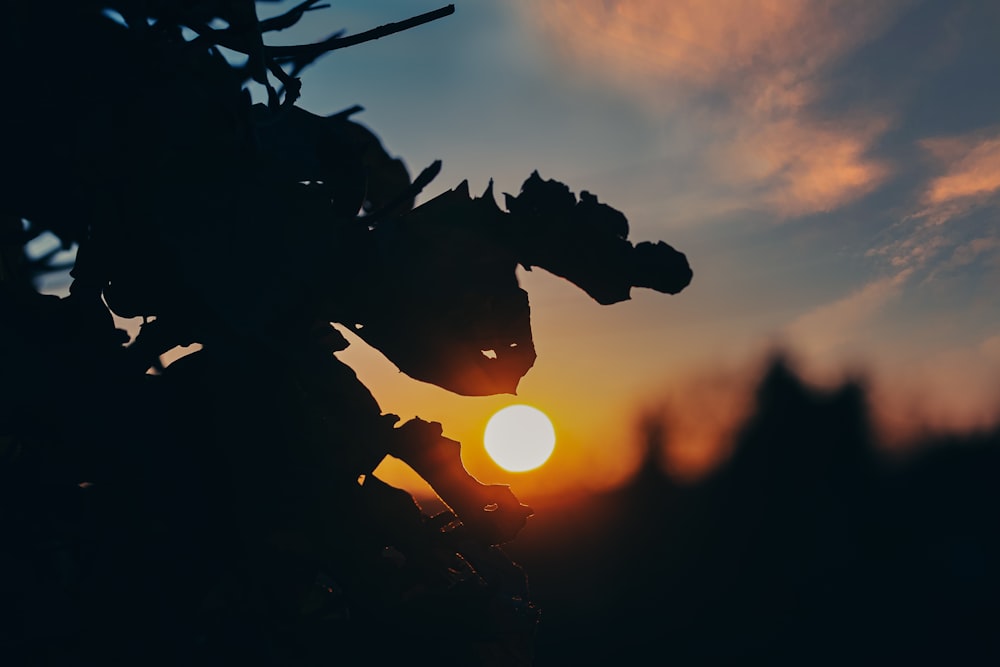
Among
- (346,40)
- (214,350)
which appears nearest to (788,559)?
(346,40)

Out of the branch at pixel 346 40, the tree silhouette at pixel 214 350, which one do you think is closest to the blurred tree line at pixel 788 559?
the tree silhouette at pixel 214 350

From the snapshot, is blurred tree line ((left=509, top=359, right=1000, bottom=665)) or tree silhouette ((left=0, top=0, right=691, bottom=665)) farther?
blurred tree line ((left=509, top=359, right=1000, bottom=665))

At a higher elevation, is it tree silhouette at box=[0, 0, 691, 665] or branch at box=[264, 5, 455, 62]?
branch at box=[264, 5, 455, 62]

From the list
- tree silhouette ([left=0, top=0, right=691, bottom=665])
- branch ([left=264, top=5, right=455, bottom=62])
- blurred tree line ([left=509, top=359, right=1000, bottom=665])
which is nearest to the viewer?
tree silhouette ([left=0, top=0, right=691, bottom=665])

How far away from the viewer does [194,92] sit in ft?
6.30

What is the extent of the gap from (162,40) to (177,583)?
4.28 ft

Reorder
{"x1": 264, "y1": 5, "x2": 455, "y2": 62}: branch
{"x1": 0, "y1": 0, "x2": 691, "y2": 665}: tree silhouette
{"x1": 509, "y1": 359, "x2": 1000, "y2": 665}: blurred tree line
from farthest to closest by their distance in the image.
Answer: {"x1": 509, "y1": 359, "x2": 1000, "y2": 665}: blurred tree line → {"x1": 264, "y1": 5, "x2": 455, "y2": 62}: branch → {"x1": 0, "y1": 0, "x2": 691, "y2": 665}: tree silhouette

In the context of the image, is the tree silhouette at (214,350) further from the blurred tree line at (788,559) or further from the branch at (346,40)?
the blurred tree line at (788,559)

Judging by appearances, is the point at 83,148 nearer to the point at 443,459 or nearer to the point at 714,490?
the point at 443,459

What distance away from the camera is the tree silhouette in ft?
5.99

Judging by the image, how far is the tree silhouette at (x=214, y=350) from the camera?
1.83m

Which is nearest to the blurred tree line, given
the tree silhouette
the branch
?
the tree silhouette

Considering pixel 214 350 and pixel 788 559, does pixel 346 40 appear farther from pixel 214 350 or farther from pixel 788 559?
pixel 788 559

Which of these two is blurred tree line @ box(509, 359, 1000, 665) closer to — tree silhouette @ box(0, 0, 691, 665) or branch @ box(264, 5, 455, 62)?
tree silhouette @ box(0, 0, 691, 665)
